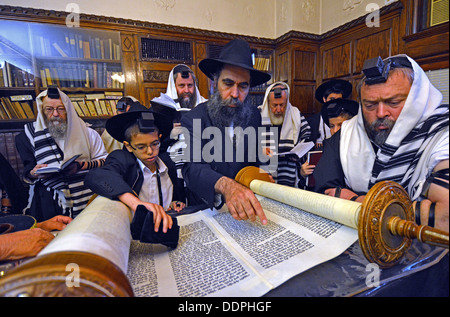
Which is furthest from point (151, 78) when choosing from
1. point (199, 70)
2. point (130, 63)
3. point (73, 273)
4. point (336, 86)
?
point (73, 273)

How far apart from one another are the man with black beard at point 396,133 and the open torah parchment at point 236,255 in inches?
10.8

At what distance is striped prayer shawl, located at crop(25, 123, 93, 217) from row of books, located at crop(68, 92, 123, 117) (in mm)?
1736

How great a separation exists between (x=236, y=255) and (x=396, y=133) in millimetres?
879

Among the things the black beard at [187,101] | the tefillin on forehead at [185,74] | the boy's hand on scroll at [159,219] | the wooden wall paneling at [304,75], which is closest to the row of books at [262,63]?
the wooden wall paneling at [304,75]

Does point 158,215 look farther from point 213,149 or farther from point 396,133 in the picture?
point 396,133

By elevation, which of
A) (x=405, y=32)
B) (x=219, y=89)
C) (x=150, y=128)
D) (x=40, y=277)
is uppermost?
(x=405, y=32)

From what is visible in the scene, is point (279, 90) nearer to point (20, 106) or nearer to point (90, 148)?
point (90, 148)

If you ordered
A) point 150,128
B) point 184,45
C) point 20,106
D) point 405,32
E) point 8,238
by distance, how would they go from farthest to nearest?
1. point 184,45
2. point 20,106
3. point 405,32
4. point 150,128
5. point 8,238

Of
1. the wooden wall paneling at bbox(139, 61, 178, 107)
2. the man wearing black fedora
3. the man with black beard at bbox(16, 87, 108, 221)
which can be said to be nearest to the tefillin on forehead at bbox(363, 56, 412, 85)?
the man wearing black fedora

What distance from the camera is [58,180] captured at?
231 cm

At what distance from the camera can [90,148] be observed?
2.76 metres

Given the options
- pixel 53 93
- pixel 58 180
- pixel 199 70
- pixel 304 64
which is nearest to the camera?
pixel 58 180

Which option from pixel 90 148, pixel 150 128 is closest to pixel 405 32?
pixel 150 128
